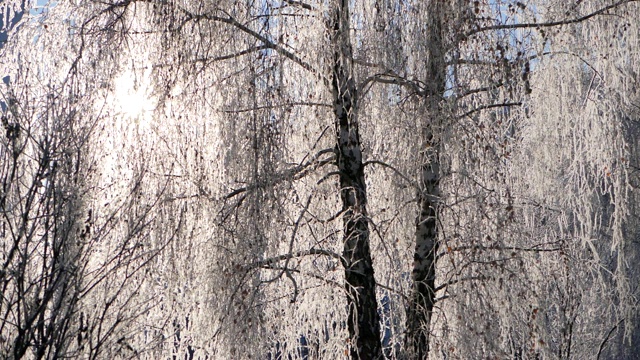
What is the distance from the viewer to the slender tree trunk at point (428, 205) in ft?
16.7

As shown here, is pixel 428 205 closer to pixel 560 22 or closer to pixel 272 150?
pixel 272 150

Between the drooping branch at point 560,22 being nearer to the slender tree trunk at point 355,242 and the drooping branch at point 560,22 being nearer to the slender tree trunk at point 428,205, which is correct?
the slender tree trunk at point 428,205

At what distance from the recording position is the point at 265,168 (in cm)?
491

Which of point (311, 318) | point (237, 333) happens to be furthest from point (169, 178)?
point (311, 318)

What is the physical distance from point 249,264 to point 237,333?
411mm

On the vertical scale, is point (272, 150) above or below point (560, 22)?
below

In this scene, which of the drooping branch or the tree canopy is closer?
the tree canopy

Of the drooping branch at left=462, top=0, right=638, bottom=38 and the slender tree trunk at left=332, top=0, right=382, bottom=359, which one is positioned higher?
the drooping branch at left=462, top=0, right=638, bottom=38

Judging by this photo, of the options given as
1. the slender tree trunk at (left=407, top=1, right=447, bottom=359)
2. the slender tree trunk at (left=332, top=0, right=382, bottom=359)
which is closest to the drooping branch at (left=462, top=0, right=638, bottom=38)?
the slender tree trunk at (left=407, top=1, right=447, bottom=359)

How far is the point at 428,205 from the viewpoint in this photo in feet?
18.6

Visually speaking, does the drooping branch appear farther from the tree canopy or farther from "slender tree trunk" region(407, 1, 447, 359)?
"slender tree trunk" region(407, 1, 447, 359)

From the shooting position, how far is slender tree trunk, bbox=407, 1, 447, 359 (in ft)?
16.7

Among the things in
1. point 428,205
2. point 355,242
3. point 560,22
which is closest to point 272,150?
point 355,242

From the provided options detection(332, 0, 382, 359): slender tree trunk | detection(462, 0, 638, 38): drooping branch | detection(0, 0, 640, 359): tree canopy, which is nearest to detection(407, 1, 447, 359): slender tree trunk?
detection(0, 0, 640, 359): tree canopy
